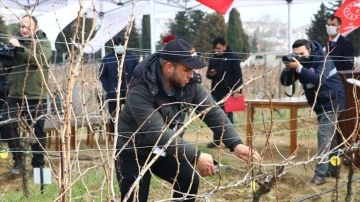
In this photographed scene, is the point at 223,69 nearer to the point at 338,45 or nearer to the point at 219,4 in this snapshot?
the point at 219,4

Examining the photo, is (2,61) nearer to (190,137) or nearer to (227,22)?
(190,137)

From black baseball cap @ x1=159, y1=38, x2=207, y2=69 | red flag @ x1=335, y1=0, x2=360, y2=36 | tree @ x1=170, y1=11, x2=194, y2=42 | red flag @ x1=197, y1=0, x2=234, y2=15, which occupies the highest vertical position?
tree @ x1=170, y1=11, x2=194, y2=42

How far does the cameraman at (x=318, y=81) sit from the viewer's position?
5258 mm

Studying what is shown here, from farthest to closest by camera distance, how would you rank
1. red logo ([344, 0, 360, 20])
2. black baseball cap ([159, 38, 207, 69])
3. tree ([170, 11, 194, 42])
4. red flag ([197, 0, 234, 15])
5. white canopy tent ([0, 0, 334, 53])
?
tree ([170, 11, 194, 42])
red flag ([197, 0, 234, 15])
red logo ([344, 0, 360, 20])
white canopy tent ([0, 0, 334, 53])
black baseball cap ([159, 38, 207, 69])

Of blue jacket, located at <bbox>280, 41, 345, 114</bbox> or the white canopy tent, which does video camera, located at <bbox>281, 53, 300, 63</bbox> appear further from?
the white canopy tent

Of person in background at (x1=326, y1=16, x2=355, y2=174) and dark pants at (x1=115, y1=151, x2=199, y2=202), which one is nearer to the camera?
dark pants at (x1=115, y1=151, x2=199, y2=202)

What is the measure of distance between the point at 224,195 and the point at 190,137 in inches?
139

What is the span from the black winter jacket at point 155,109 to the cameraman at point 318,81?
192 centimetres

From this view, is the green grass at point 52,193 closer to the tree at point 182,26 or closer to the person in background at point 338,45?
the person in background at point 338,45

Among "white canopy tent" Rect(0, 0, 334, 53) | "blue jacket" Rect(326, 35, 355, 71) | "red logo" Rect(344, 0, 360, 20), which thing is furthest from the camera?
"red logo" Rect(344, 0, 360, 20)

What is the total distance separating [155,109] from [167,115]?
0.32ft

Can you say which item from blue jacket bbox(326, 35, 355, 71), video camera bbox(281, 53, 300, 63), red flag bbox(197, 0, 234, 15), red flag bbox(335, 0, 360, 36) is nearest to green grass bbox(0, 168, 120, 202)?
video camera bbox(281, 53, 300, 63)

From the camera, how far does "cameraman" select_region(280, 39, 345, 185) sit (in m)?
5.26

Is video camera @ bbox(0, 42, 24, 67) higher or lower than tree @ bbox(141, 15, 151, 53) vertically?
lower
